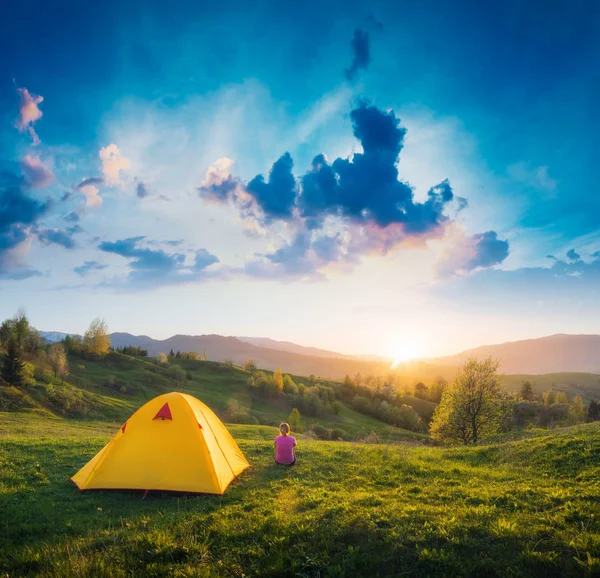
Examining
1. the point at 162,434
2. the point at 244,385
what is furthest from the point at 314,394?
the point at 162,434

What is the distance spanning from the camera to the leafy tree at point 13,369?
5197 centimetres

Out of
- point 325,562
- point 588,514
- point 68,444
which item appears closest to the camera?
point 325,562

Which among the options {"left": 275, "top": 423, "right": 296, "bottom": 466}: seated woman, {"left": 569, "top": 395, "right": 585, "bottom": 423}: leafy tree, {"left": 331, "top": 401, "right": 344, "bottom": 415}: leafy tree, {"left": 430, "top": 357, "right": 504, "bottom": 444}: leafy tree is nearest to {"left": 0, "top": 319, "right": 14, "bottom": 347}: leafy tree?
{"left": 331, "top": 401, "right": 344, "bottom": 415}: leafy tree

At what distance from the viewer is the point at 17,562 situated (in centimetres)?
655

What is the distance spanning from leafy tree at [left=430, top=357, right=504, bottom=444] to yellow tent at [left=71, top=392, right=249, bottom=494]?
31.7 metres

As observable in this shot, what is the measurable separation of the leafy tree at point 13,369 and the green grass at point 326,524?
49.9m

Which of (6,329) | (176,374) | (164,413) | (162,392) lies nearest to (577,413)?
(162,392)

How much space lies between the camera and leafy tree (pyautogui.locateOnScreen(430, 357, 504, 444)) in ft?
122

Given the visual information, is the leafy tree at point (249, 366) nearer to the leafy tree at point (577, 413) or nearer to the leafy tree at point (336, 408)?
the leafy tree at point (336, 408)

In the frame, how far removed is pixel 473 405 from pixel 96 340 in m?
106

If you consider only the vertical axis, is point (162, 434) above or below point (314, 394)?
above

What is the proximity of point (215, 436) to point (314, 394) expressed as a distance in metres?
96.3

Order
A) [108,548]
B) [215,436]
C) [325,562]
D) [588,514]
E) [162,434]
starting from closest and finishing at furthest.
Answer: [325,562], [108,548], [588,514], [162,434], [215,436]

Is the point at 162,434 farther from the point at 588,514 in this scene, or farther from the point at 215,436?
the point at 588,514
